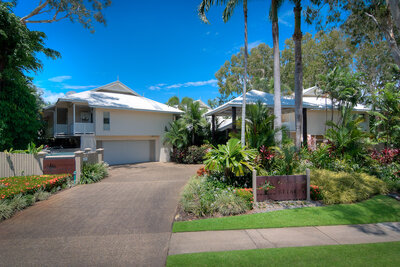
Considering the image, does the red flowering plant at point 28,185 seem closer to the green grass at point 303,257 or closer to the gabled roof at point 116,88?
the green grass at point 303,257

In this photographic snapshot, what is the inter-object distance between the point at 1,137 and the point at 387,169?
2050 centimetres

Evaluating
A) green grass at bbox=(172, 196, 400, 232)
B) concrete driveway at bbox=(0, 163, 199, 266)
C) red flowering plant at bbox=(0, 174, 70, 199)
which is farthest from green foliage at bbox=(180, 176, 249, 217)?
red flowering plant at bbox=(0, 174, 70, 199)

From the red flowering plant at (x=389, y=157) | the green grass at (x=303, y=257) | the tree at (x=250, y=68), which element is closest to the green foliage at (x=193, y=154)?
the red flowering plant at (x=389, y=157)

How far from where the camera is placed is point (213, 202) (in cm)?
672

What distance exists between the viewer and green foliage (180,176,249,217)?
21.1ft

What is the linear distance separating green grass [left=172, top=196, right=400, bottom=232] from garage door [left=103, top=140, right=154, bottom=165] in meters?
14.5

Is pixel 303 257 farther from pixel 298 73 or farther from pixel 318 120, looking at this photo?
pixel 318 120

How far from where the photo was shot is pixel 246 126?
950 centimetres

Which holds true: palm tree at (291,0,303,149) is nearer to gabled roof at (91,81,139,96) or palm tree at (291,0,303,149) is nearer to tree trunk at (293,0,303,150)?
tree trunk at (293,0,303,150)

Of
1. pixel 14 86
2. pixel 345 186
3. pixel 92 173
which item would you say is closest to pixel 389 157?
pixel 345 186

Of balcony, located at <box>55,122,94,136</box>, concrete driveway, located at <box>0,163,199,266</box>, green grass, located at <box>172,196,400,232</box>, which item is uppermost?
balcony, located at <box>55,122,94,136</box>

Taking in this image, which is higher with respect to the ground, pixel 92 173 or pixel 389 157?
pixel 389 157

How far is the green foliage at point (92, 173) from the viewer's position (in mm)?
10912

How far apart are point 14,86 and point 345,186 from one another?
1874 centimetres
